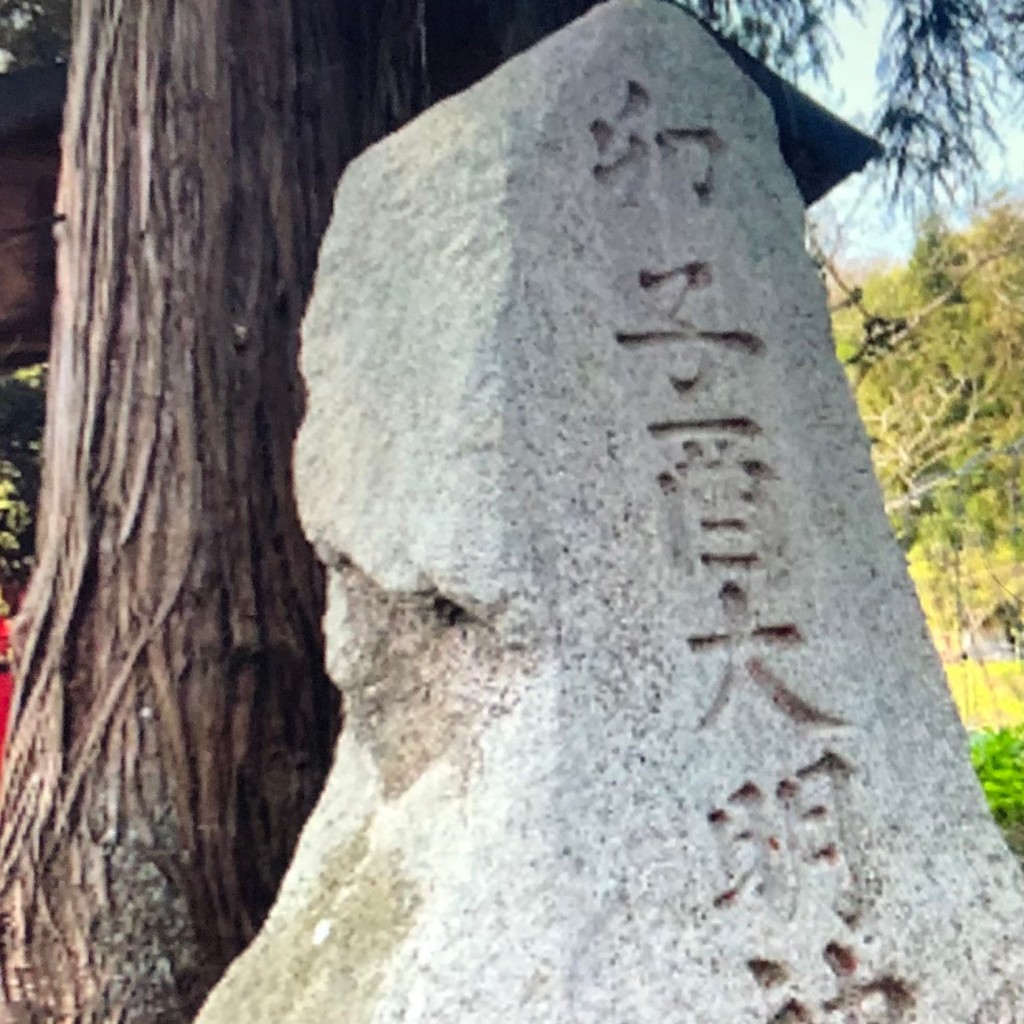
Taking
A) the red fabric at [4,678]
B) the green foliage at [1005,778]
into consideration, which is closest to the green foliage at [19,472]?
the red fabric at [4,678]

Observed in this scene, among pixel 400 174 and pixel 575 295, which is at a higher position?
pixel 400 174

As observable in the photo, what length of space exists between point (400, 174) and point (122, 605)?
2.95ft

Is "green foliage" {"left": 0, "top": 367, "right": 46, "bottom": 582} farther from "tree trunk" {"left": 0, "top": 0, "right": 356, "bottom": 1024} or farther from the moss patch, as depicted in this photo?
the moss patch

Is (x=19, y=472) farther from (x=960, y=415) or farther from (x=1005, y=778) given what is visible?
(x=960, y=415)

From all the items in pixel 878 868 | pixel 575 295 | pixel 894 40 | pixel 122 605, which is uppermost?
pixel 894 40

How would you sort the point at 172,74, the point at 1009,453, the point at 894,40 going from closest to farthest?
the point at 172,74, the point at 894,40, the point at 1009,453

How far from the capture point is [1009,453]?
30.3ft

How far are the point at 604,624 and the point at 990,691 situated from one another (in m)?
9.07

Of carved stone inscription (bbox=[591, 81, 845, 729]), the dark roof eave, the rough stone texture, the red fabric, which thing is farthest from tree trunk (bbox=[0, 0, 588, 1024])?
the dark roof eave

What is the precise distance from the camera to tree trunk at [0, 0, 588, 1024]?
7.77 ft

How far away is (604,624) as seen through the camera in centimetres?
175

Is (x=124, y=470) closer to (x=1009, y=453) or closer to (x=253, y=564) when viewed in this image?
(x=253, y=564)

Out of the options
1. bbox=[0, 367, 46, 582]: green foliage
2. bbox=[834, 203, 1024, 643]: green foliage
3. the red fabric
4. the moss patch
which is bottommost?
the moss patch

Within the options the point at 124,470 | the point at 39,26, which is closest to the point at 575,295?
the point at 124,470
